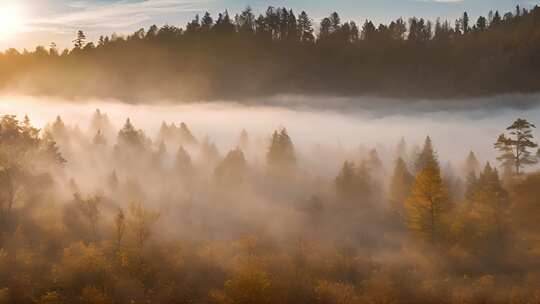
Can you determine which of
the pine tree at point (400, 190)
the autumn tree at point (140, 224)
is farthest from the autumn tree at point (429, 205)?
the autumn tree at point (140, 224)

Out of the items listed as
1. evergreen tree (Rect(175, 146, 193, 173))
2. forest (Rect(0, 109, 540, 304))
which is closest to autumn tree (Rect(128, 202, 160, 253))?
forest (Rect(0, 109, 540, 304))

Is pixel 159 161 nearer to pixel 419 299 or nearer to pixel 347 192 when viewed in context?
pixel 347 192

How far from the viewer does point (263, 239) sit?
77.8m

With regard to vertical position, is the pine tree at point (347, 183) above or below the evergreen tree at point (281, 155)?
below

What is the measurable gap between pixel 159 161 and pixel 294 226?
129 ft

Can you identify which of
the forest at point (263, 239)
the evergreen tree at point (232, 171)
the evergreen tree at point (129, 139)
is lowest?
the forest at point (263, 239)

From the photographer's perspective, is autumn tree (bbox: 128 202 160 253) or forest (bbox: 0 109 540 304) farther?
autumn tree (bbox: 128 202 160 253)

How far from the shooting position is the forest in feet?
192

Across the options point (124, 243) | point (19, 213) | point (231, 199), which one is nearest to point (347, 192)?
point (231, 199)

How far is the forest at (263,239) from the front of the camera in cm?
5841

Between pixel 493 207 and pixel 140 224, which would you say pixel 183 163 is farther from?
pixel 493 207

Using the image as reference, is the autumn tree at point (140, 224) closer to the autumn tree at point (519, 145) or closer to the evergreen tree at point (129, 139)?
the evergreen tree at point (129, 139)

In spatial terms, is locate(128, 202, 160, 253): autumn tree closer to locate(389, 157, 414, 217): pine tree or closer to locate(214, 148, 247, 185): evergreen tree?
locate(214, 148, 247, 185): evergreen tree

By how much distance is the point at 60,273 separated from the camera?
58.8 m
